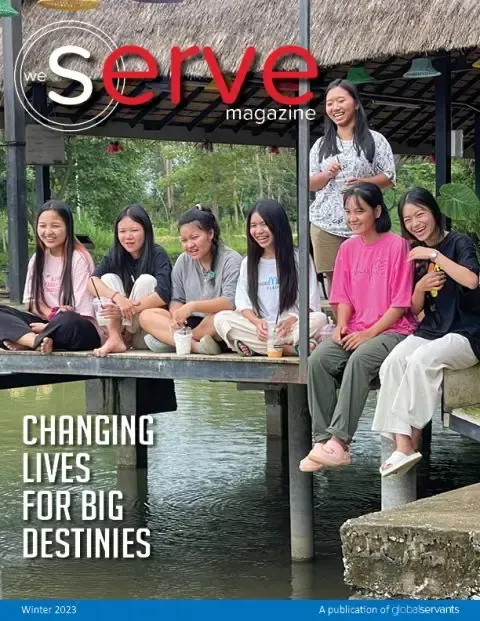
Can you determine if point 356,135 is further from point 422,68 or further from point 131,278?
point 422,68

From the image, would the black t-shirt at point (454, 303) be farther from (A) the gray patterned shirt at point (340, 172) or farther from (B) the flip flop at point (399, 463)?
(A) the gray patterned shirt at point (340, 172)

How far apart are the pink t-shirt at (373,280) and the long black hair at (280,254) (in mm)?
298

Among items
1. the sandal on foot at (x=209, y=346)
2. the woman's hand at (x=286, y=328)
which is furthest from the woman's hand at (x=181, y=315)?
the woman's hand at (x=286, y=328)

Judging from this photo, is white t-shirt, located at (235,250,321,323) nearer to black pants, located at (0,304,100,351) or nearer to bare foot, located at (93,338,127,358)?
bare foot, located at (93,338,127,358)

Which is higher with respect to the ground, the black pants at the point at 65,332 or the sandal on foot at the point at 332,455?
the black pants at the point at 65,332

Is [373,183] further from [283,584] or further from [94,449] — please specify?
[94,449]

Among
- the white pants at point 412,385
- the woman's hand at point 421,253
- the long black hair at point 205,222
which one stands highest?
the long black hair at point 205,222

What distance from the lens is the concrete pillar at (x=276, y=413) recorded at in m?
10.3

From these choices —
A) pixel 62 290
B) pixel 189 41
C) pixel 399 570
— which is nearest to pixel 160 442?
pixel 189 41

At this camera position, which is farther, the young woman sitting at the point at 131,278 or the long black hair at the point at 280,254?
the young woman sitting at the point at 131,278

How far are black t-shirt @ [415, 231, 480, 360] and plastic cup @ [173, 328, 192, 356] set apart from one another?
116cm

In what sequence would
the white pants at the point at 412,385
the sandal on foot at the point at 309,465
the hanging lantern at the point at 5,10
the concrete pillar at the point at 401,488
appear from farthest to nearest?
the hanging lantern at the point at 5,10 → the concrete pillar at the point at 401,488 → the sandal on foot at the point at 309,465 → the white pants at the point at 412,385

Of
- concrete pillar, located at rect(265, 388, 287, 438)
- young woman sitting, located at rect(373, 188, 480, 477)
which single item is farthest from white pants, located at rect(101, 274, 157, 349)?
concrete pillar, located at rect(265, 388, 287, 438)

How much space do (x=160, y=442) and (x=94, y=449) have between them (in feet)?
1.65
